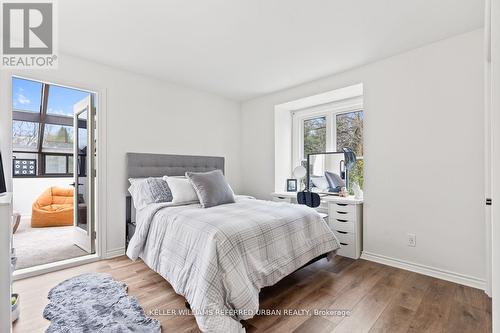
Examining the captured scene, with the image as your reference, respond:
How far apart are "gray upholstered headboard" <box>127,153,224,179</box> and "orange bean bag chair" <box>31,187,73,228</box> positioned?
8.00ft

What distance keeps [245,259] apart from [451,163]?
7.53ft

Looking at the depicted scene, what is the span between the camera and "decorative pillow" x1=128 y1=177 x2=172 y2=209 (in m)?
2.88

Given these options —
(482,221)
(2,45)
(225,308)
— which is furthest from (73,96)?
(482,221)

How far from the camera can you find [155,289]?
224 cm

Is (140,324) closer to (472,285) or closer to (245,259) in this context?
(245,259)

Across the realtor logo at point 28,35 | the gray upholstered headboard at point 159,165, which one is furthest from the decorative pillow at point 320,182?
the realtor logo at point 28,35

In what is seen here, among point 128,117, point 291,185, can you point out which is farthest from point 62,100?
point 291,185

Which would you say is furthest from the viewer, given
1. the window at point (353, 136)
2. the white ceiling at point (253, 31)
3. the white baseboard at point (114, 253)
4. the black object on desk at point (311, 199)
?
the window at point (353, 136)

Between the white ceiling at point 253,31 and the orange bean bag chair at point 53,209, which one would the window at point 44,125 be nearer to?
the orange bean bag chair at point 53,209

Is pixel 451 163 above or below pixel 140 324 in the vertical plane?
above

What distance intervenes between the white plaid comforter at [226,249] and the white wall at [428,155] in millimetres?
892

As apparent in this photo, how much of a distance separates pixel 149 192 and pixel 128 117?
110cm

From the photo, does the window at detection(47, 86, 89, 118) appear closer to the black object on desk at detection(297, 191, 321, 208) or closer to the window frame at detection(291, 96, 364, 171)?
the window frame at detection(291, 96, 364, 171)

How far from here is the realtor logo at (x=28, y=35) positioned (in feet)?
6.57
